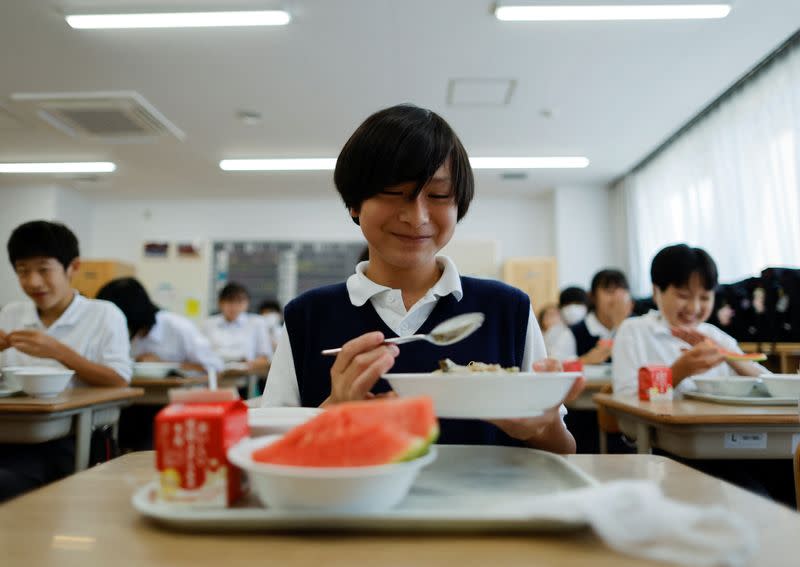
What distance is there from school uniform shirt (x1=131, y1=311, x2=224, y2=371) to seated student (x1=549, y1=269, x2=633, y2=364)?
2.36 meters

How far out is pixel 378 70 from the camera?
414cm

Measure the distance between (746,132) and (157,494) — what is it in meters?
5.11

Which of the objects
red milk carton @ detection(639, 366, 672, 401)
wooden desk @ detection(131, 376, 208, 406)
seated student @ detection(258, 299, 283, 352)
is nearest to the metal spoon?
red milk carton @ detection(639, 366, 672, 401)

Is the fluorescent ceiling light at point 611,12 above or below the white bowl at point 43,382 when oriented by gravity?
above

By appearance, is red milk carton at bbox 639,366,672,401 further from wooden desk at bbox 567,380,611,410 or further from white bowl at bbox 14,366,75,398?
white bowl at bbox 14,366,75,398

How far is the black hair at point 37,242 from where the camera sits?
223 centimetres

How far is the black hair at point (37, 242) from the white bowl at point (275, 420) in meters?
1.91

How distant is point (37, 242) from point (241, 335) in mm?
3879

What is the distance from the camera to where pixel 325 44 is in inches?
148

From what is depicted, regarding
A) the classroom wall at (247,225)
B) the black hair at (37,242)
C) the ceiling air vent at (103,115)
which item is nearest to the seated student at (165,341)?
the black hair at (37,242)

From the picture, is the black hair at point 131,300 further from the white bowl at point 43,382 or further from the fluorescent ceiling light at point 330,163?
the fluorescent ceiling light at point 330,163

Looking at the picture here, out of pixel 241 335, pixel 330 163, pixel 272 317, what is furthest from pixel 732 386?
pixel 272 317

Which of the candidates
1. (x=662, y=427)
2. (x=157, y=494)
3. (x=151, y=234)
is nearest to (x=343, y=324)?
(x=157, y=494)

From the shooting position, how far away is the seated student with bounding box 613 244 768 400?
2084 mm
